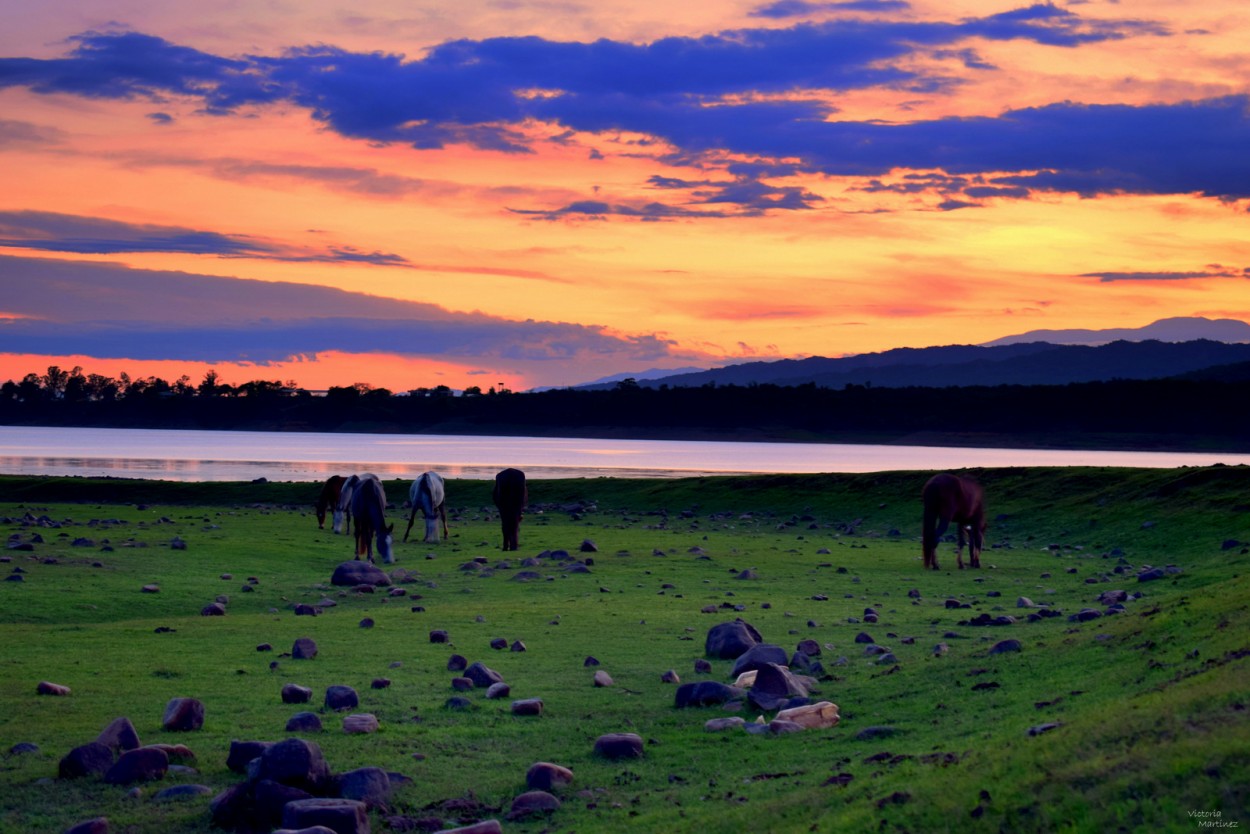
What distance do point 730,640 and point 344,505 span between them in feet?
68.8

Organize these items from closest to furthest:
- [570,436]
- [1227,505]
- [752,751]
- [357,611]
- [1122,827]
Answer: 1. [1122,827]
2. [752,751]
3. [357,611]
4. [1227,505]
5. [570,436]

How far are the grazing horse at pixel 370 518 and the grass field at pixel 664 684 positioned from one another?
2.64 ft

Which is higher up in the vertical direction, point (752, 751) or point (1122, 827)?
point (1122, 827)

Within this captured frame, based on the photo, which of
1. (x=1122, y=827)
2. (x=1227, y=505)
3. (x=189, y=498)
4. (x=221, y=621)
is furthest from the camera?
(x=189, y=498)

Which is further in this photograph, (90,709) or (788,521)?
(788,521)

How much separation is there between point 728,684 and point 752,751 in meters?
2.47

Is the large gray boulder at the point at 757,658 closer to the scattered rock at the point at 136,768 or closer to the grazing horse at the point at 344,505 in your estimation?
the scattered rock at the point at 136,768

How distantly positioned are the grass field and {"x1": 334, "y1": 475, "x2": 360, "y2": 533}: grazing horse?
2926 millimetres

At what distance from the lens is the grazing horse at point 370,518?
2508 cm

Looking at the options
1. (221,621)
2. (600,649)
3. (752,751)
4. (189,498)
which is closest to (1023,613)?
(600,649)

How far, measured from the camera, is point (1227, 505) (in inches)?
1219

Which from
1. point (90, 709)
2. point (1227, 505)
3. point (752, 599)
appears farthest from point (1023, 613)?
point (1227, 505)

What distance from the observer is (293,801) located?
23.1ft

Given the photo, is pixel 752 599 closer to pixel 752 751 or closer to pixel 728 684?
pixel 728 684
